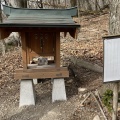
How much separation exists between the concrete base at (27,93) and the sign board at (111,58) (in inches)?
77.6

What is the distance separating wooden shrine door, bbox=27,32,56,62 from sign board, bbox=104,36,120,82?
1815 millimetres

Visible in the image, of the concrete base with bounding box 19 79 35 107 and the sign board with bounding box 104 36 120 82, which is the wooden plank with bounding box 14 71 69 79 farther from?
the sign board with bounding box 104 36 120 82

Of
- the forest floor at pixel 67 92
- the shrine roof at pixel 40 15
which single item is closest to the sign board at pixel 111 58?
the forest floor at pixel 67 92

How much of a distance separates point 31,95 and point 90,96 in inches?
46.0

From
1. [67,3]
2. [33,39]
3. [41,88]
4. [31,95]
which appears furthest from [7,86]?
[67,3]

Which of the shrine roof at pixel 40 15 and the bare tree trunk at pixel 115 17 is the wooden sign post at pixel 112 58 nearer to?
the bare tree trunk at pixel 115 17

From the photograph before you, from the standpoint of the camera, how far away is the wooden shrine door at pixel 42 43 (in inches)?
192

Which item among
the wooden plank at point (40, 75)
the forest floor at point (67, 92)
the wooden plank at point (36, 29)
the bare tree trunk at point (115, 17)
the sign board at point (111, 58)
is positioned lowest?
the forest floor at point (67, 92)

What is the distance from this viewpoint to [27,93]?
193 inches

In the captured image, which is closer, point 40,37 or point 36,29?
point 36,29

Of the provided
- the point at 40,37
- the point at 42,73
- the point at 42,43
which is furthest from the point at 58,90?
the point at 40,37

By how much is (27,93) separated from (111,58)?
220cm

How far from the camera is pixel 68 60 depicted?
7.36m

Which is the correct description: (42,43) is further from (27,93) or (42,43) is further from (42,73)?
(27,93)
